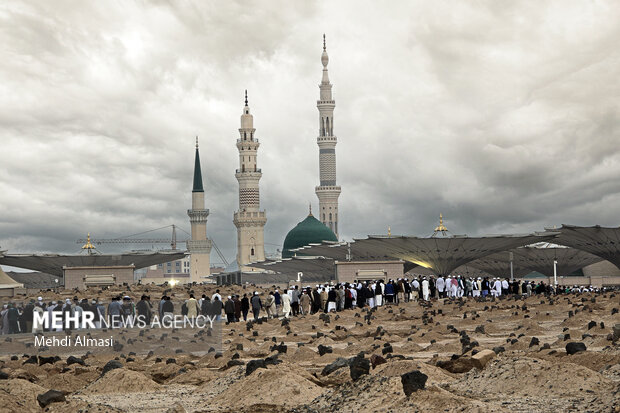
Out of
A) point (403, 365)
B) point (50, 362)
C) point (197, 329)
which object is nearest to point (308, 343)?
point (197, 329)

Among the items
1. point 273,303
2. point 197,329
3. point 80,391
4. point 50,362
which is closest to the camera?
point 80,391

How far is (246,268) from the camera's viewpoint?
425 feet

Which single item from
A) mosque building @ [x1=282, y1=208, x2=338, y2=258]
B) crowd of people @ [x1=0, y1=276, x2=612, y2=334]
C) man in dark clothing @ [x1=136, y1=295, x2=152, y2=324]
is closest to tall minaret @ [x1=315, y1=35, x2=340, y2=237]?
mosque building @ [x1=282, y1=208, x2=338, y2=258]

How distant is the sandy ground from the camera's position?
10641mm

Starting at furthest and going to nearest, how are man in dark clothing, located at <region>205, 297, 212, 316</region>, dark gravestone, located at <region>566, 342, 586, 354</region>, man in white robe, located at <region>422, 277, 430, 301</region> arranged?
man in white robe, located at <region>422, 277, 430, 301</region> → man in dark clothing, located at <region>205, 297, 212, 316</region> → dark gravestone, located at <region>566, 342, 586, 354</region>

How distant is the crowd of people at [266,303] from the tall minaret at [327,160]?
84.0 metres

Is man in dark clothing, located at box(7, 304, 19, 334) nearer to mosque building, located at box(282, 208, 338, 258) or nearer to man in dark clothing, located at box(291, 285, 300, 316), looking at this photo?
man in dark clothing, located at box(291, 285, 300, 316)

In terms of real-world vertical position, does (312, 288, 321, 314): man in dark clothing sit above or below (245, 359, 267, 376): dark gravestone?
above

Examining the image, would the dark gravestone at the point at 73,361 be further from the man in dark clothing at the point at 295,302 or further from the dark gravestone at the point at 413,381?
the man in dark clothing at the point at 295,302

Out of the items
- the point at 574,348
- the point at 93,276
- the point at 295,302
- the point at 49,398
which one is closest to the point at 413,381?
the point at 574,348

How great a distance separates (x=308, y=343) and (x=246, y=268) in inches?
4253

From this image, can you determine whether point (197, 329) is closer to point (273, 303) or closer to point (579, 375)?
point (579, 375)

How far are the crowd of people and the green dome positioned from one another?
73.0 meters

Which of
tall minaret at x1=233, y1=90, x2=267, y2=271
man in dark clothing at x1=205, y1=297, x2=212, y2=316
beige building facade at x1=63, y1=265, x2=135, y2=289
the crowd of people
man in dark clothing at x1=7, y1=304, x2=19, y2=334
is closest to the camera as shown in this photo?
man in dark clothing at x1=7, y1=304, x2=19, y2=334
